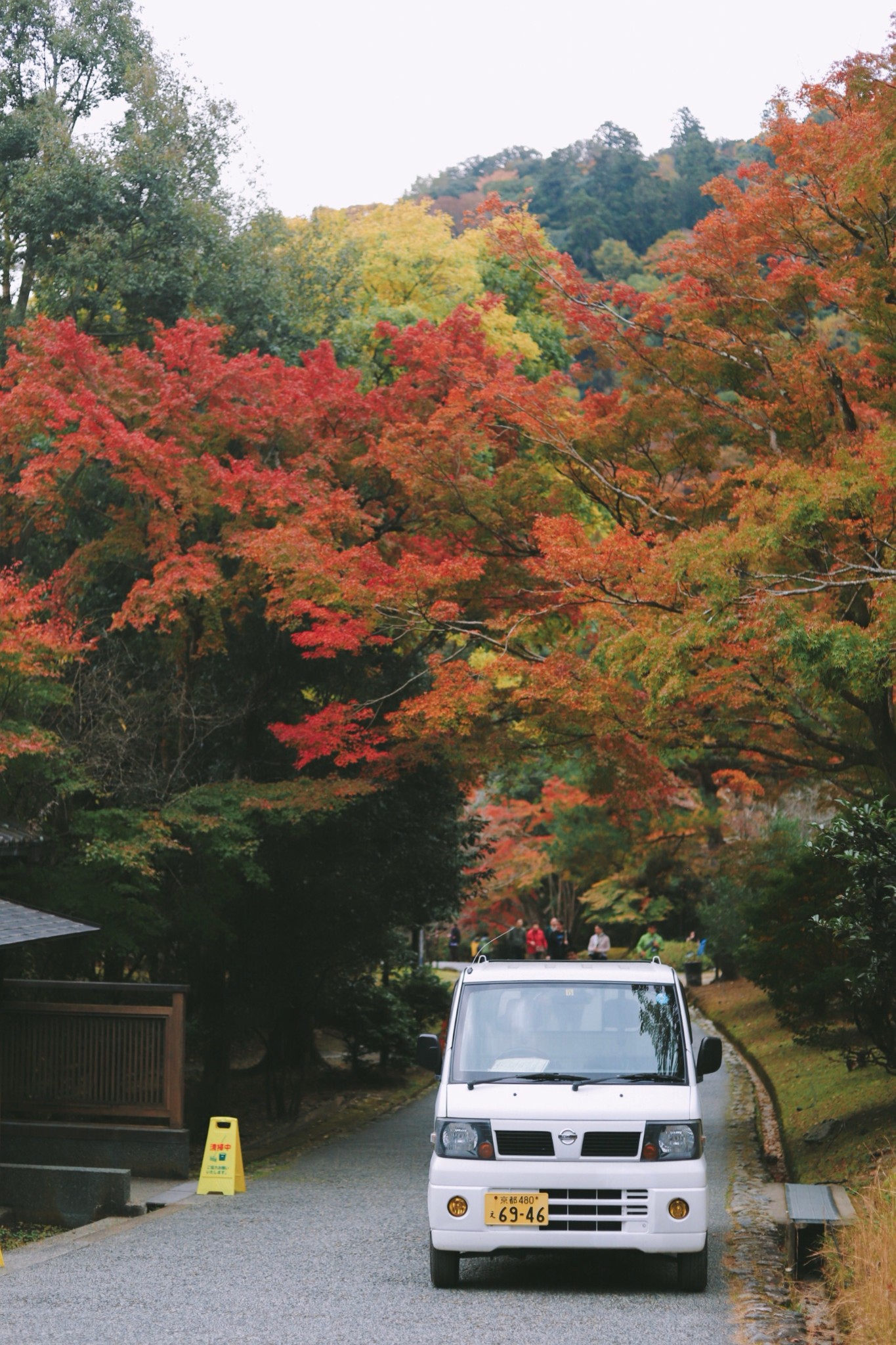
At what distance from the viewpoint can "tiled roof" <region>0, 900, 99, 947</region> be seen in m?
10.8

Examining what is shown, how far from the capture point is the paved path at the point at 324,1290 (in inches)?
268

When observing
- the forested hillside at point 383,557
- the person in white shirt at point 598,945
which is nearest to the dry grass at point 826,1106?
the forested hillside at point 383,557

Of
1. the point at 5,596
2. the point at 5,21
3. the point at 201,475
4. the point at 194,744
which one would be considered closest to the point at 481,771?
the point at 194,744

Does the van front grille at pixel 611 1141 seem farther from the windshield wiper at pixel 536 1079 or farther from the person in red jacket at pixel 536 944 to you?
the person in red jacket at pixel 536 944

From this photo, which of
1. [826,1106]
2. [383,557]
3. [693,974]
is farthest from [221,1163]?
[693,974]

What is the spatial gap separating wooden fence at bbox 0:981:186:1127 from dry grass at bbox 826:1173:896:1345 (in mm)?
7048

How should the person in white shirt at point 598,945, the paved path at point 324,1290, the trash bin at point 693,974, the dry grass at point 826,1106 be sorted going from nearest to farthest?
1. the paved path at point 324,1290
2. the dry grass at point 826,1106
3. the person in white shirt at point 598,945
4. the trash bin at point 693,974

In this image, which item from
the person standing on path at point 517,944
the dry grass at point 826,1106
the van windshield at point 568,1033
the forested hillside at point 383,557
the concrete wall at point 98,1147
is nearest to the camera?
the van windshield at point 568,1033

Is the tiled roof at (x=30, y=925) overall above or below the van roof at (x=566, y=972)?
below

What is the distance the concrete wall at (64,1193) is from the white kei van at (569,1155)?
4451 millimetres

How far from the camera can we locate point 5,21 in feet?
70.0

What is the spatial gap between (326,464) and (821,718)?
6613 mm

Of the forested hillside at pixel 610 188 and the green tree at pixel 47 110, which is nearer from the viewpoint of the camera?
the green tree at pixel 47 110

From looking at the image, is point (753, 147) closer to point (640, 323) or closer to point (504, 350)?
point (504, 350)
